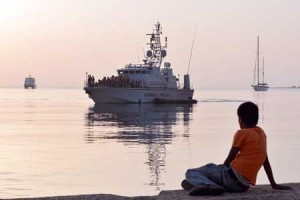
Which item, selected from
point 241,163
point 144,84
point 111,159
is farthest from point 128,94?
point 241,163

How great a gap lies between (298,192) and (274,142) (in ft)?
62.8

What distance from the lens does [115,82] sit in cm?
7038

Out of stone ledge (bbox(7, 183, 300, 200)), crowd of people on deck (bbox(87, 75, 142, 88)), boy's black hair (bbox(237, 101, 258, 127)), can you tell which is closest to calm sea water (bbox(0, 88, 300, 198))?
stone ledge (bbox(7, 183, 300, 200))

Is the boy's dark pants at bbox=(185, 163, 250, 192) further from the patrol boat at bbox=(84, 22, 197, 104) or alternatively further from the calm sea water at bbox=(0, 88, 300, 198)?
the patrol boat at bbox=(84, 22, 197, 104)

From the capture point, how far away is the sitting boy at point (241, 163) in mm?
7566

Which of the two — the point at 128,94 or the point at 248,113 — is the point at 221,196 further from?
the point at 128,94

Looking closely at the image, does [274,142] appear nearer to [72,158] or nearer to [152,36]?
[72,158]

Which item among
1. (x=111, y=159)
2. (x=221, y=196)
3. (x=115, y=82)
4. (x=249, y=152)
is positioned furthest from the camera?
(x=115, y=82)

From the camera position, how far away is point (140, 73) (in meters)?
73.8

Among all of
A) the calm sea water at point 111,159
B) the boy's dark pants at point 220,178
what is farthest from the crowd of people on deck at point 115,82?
the boy's dark pants at point 220,178

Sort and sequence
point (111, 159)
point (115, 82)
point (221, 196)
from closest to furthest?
1. point (221, 196)
2. point (111, 159)
3. point (115, 82)

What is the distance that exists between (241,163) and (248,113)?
24.7 inches

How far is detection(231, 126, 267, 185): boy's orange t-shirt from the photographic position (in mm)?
7562

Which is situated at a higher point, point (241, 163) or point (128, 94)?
point (241, 163)
